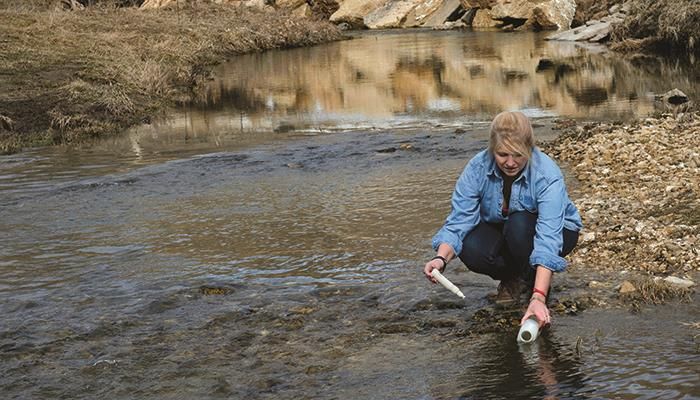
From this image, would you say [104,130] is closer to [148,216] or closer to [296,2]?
[148,216]

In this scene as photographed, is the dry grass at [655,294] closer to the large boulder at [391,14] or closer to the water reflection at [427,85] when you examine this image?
the water reflection at [427,85]

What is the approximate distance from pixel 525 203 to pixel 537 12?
37.4 m

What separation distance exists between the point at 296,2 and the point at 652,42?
2743cm

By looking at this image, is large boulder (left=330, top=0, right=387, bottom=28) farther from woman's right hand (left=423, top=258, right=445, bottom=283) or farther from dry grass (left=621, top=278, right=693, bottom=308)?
woman's right hand (left=423, top=258, right=445, bottom=283)

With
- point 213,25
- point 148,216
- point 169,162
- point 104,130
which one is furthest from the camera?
Answer: point 213,25

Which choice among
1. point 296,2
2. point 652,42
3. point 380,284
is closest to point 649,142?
point 380,284

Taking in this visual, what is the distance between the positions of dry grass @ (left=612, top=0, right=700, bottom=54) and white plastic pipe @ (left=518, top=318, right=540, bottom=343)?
2204cm

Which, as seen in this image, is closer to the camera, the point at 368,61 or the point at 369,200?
the point at 369,200

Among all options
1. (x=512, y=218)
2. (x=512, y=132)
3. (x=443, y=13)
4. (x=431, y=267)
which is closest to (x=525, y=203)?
(x=512, y=218)

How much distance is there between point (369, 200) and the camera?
10797mm

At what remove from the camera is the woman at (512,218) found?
5.42m

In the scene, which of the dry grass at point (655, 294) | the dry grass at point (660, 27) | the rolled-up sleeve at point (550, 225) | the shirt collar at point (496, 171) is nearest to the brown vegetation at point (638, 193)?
the dry grass at point (655, 294)

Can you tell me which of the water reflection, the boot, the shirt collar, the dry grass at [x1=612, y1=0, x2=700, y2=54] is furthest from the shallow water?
the dry grass at [x1=612, y1=0, x2=700, y2=54]

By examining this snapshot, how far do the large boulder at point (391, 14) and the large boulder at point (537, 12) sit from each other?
5467mm
